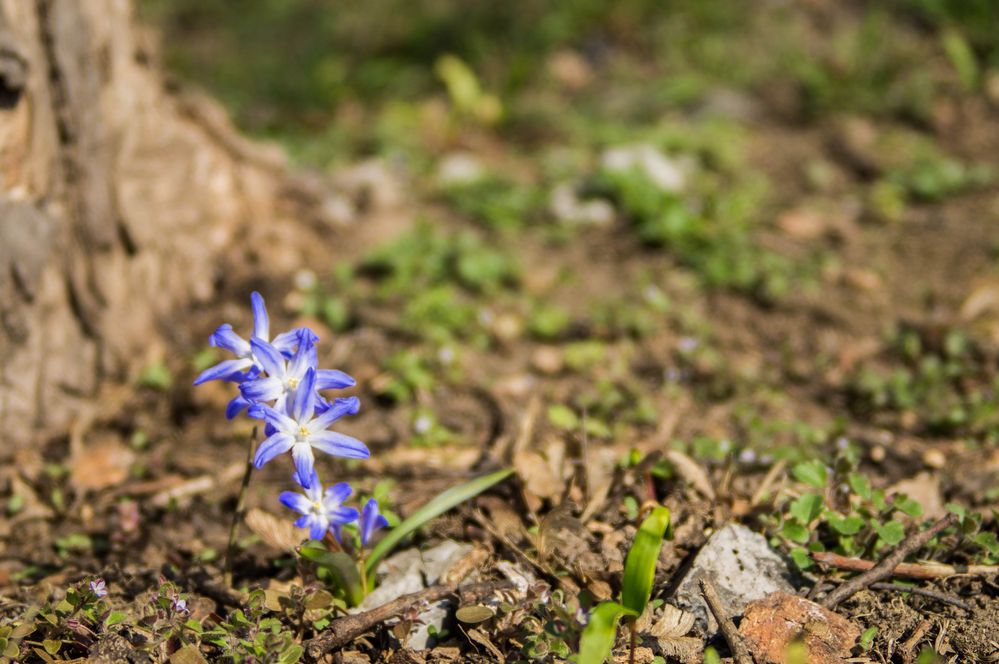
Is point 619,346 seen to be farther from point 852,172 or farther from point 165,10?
point 165,10

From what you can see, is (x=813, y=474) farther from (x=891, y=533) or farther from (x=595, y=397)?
(x=595, y=397)

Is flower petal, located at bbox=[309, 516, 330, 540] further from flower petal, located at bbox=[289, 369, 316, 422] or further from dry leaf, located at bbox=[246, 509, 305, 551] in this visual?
dry leaf, located at bbox=[246, 509, 305, 551]

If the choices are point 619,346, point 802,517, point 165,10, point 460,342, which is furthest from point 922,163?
point 165,10

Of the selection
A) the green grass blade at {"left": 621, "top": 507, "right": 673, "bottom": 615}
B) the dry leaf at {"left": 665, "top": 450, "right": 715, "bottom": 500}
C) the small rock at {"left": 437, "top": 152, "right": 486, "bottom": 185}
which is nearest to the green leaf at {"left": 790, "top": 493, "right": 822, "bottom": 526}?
the dry leaf at {"left": 665, "top": 450, "right": 715, "bottom": 500}

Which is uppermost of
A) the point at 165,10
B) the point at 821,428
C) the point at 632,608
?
the point at 165,10

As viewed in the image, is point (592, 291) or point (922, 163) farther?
point (922, 163)

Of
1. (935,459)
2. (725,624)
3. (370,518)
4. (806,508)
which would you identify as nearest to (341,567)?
(370,518)
